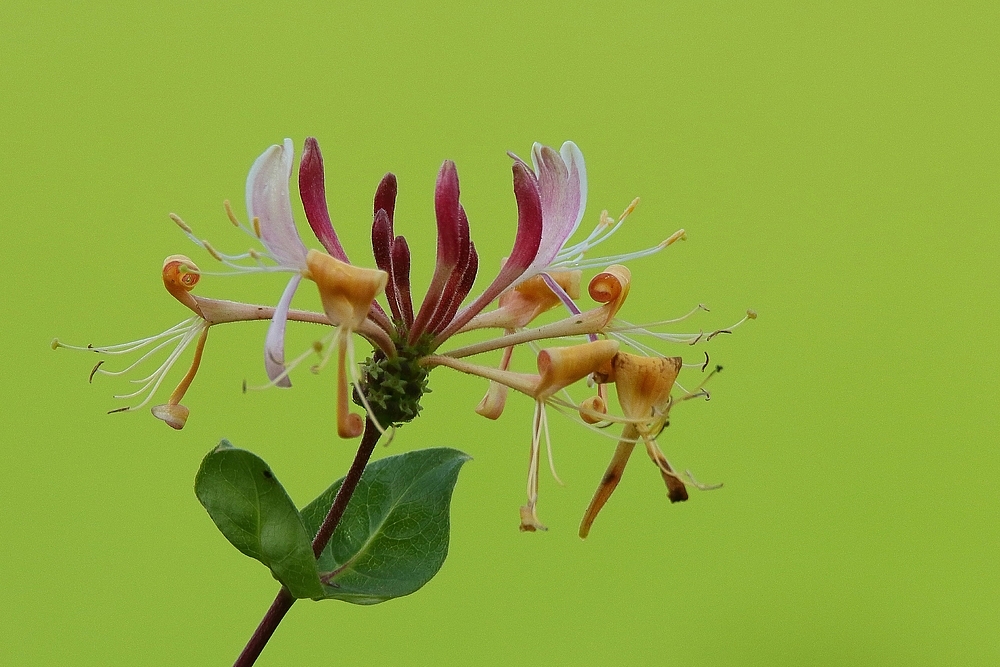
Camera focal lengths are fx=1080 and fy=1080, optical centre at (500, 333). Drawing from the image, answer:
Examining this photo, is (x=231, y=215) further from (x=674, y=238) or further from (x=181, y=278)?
(x=674, y=238)

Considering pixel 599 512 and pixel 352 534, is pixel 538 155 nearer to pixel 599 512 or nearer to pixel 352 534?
pixel 599 512

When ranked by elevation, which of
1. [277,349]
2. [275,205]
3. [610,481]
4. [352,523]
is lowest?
[352,523]

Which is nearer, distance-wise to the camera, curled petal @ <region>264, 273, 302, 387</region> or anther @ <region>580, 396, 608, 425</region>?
curled petal @ <region>264, 273, 302, 387</region>

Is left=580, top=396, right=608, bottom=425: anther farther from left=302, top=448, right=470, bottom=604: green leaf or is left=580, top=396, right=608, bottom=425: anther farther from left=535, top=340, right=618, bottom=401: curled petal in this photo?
left=302, top=448, right=470, bottom=604: green leaf

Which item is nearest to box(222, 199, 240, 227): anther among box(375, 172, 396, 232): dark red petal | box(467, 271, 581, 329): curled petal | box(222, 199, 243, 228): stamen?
box(222, 199, 243, 228): stamen

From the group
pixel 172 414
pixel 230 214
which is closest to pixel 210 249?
pixel 230 214

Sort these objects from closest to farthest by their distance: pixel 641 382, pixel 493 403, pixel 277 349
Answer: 1. pixel 277 349
2. pixel 641 382
3. pixel 493 403
